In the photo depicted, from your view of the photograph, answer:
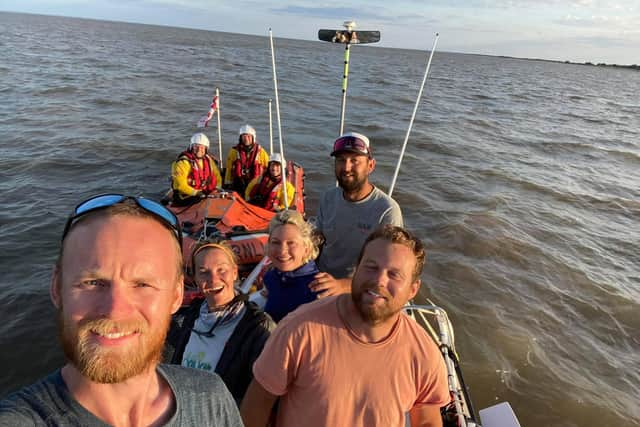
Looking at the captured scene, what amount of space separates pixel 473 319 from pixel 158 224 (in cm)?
639

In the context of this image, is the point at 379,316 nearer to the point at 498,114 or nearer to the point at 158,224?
the point at 158,224

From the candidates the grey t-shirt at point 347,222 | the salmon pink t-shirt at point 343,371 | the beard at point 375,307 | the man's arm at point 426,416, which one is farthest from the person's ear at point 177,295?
the grey t-shirt at point 347,222

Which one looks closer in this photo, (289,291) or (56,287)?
(56,287)

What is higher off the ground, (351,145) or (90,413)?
(351,145)

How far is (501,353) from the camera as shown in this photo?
5746mm

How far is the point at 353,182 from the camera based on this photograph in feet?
10.5

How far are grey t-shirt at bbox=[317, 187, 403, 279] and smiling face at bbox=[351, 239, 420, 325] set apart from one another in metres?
1.25

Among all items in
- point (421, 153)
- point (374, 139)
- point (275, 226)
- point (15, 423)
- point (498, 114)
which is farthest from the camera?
point (498, 114)

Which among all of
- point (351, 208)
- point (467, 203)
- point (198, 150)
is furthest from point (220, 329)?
point (467, 203)

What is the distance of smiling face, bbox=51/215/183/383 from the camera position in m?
0.92

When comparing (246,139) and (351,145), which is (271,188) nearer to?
Answer: (246,139)

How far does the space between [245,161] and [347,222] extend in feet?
19.5

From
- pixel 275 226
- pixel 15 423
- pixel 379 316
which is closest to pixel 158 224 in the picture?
pixel 15 423

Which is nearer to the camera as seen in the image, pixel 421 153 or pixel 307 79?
pixel 421 153
